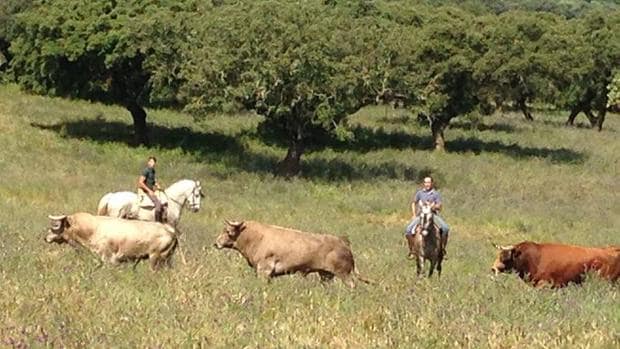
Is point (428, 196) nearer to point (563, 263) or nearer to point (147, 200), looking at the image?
point (563, 263)

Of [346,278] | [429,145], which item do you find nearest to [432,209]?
[346,278]

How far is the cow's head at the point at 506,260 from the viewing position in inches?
606

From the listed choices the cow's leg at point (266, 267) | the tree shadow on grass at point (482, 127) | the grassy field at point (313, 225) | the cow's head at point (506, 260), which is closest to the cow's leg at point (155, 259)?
the grassy field at point (313, 225)

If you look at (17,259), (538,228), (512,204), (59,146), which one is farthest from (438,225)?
(59,146)

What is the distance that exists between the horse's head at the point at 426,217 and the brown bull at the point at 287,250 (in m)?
3.06

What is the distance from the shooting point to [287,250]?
13.5 m

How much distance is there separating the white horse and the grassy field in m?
0.88

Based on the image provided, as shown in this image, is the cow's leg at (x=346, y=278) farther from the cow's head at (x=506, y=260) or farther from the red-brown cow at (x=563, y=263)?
the red-brown cow at (x=563, y=263)

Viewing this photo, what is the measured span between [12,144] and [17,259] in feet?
89.3

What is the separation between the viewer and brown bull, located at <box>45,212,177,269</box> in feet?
43.6

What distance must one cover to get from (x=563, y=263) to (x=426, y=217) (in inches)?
112

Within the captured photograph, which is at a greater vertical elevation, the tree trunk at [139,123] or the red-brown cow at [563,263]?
the red-brown cow at [563,263]

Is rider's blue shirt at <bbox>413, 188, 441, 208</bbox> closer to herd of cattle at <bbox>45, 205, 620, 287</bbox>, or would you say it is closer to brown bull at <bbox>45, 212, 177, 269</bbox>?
herd of cattle at <bbox>45, 205, 620, 287</bbox>

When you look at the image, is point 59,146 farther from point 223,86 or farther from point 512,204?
point 512,204
